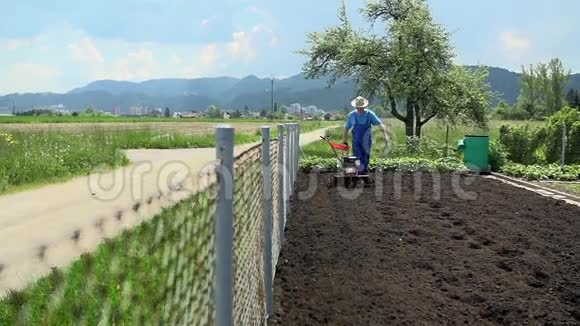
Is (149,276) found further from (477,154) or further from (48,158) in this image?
(477,154)

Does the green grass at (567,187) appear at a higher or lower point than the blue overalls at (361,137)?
lower

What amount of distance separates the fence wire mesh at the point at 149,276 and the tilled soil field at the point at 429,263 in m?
2.37

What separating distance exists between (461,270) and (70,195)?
819 cm

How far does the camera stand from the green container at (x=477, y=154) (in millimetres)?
16234

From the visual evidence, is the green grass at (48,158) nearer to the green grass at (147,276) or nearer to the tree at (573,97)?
the green grass at (147,276)

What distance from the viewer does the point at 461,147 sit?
17.0 metres

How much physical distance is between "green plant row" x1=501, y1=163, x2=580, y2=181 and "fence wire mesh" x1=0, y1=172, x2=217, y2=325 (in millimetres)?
13852

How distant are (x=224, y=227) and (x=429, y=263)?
439 centimetres

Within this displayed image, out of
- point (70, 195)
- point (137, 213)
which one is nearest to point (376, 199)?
point (70, 195)

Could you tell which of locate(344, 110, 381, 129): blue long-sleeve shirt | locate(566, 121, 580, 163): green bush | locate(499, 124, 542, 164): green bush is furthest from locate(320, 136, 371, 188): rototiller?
locate(566, 121, 580, 163): green bush

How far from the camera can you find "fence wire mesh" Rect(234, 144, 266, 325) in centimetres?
300

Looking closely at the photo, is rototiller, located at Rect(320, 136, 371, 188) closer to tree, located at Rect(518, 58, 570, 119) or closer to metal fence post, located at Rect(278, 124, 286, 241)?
metal fence post, located at Rect(278, 124, 286, 241)

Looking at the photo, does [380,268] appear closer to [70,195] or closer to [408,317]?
[408,317]

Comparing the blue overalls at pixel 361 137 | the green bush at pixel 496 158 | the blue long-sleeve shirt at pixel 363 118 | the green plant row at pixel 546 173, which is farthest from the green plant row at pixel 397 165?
the blue long-sleeve shirt at pixel 363 118
